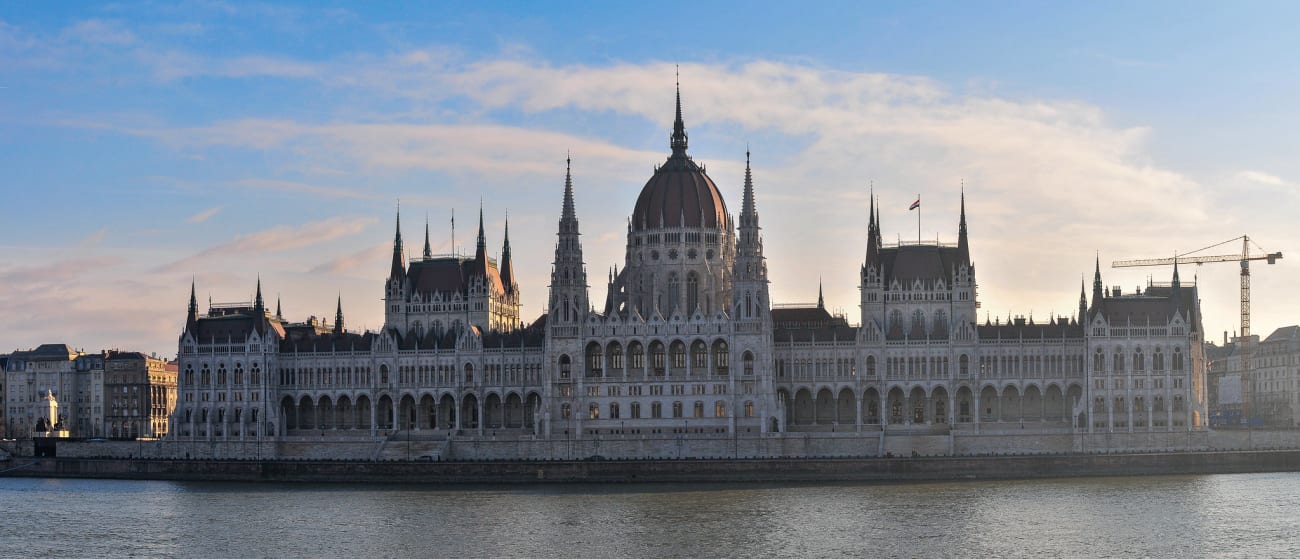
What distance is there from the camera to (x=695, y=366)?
14438 centimetres

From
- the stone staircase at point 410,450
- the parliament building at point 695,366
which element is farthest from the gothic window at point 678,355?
the stone staircase at point 410,450

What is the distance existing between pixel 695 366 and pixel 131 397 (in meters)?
69.4

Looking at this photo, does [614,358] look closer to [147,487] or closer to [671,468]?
[671,468]

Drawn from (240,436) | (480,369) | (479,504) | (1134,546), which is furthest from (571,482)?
(1134,546)

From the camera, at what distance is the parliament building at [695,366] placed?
138125mm

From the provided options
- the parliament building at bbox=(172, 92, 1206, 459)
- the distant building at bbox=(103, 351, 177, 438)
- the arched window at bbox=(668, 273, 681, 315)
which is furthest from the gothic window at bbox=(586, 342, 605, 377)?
the distant building at bbox=(103, 351, 177, 438)

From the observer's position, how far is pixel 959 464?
127125mm

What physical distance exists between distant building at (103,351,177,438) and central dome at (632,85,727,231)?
199 ft

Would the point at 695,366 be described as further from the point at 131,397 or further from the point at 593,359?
the point at 131,397

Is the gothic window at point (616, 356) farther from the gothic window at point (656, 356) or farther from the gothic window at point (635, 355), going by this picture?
the gothic window at point (656, 356)

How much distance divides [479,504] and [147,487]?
31.2 metres

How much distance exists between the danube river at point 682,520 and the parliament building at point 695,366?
39.2ft

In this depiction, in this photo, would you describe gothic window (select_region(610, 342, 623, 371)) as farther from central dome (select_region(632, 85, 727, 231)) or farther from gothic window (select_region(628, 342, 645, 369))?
central dome (select_region(632, 85, 727, 231))

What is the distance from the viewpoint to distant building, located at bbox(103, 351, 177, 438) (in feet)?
602
